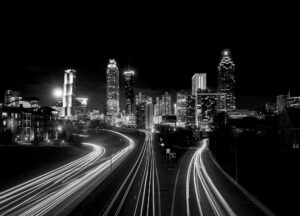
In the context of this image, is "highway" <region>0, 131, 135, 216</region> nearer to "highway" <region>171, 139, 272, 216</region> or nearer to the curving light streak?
"highway" <region>171, 139, 272, 216</region>

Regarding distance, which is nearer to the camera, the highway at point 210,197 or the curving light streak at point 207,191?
the highway at point 210,197

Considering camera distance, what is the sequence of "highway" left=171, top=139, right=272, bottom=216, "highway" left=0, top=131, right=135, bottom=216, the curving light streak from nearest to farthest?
"highway" left=171, top=139, right=272, bottom=216 → the curving light streak → "highway" left=0, top=131, right=135, bottom=216

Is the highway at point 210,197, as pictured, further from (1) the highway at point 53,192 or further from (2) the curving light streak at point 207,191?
(1) the highway at point 53,192

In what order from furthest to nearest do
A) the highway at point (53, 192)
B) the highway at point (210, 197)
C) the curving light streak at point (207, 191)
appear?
the highway at point (53, 192)
the curving light streak at point (207, 191)
the highway at point (210, 197)

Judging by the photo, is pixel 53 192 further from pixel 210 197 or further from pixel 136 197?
pixel 210 197

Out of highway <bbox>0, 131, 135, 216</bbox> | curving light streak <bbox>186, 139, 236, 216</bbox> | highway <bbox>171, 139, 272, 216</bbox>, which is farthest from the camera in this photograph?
highway <bbox>0, 131, 135, 216</bbox>

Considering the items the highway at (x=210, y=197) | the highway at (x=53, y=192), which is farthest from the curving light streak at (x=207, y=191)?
the highway at (x=53, y=192)

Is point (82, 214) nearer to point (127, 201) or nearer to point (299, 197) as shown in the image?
point (127, 201)

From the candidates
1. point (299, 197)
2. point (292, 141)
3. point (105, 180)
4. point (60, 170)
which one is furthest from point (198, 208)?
point (292, 141)

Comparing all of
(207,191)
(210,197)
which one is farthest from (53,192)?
(207,191)

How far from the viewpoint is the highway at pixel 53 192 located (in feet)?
77.5

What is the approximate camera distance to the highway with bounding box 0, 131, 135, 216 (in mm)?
23625

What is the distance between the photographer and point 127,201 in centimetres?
2650

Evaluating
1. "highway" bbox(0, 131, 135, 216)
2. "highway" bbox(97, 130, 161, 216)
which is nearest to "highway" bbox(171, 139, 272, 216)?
"highway" bbox(97, 130, 161, 216)
